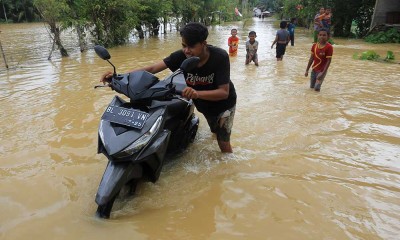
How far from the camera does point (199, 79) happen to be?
3.26 m

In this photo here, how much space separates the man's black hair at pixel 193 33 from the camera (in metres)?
2.82

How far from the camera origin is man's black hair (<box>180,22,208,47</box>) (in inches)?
111

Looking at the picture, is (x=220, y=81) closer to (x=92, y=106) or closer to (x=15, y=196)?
(x=15, y=196)

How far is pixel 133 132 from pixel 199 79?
102 centimetres

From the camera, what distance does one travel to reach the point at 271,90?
23.2 ft

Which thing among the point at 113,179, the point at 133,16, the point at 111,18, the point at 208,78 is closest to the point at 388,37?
the point at 133,16

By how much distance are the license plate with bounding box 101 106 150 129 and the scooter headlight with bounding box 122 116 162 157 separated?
0.28ft

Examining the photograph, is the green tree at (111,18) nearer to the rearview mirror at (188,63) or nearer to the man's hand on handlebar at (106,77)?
the man's hand on handlebar at (106,77)

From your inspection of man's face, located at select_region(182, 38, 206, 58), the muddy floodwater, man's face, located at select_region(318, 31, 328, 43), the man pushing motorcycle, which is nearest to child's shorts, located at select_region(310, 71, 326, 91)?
the muddy floodwater

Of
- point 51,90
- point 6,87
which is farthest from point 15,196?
point 6,87

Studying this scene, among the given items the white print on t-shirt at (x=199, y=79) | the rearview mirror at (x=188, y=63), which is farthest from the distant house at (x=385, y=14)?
the rearview mirror at (x=188, y=63)

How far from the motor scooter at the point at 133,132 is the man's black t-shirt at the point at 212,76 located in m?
0.35

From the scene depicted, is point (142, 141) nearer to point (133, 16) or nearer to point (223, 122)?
point (223, 122)

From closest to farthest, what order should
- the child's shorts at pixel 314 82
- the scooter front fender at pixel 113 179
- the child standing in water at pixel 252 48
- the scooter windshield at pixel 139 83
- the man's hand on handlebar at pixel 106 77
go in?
the scooter front fender at pixel 113 179, the scooter windshield at pixel 139 83, the man's hand on handlebar at pixel 106 77, the child's shorts at pixel 314 82, the child standing in water at pixel 252 48
